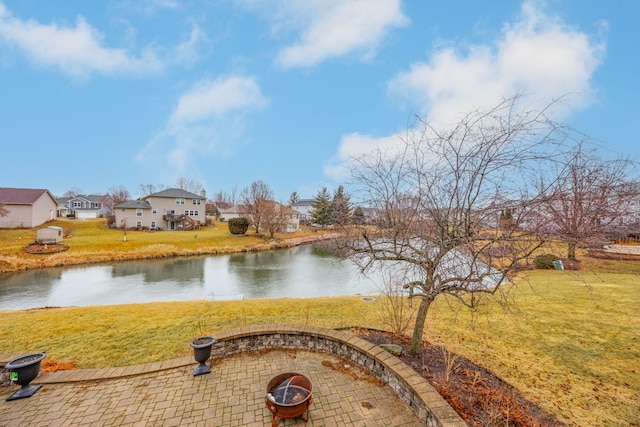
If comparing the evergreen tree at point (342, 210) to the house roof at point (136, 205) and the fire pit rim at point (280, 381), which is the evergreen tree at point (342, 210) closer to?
the fire pit rim at point (280, 381)

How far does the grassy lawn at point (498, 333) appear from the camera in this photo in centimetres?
418

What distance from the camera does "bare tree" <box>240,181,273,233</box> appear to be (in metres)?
32.4

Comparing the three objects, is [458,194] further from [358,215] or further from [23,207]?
[23,207]

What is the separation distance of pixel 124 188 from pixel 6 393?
70.6 m

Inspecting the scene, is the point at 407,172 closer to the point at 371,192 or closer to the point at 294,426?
the point at 371,192

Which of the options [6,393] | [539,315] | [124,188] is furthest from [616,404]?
[124,188]

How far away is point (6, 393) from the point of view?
4070mm

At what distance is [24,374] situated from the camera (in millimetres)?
3943

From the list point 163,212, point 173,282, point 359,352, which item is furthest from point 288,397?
point 163,212

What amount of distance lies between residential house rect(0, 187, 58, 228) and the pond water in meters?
17.8

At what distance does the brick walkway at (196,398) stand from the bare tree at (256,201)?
28.0 m

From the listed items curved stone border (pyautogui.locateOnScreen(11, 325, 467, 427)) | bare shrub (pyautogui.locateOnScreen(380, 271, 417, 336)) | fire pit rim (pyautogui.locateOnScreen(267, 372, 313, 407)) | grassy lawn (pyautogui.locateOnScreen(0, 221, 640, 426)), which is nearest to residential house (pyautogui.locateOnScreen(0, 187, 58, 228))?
grassy lawn (pyautogui.locateOnScreen(0, 221, 640, 426))

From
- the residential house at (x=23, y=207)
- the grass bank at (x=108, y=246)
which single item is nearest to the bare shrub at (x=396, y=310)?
the grass bank at (x=108, y=246)

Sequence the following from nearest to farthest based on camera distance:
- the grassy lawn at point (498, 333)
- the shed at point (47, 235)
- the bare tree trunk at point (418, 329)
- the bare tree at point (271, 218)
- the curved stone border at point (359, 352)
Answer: the curved stone border at point (359, 352), the grassy lawn at point (498, 333), the bare tree trunk at point (418, 329), the shed at point (47, 235), the bare tree at point (271, 218)
